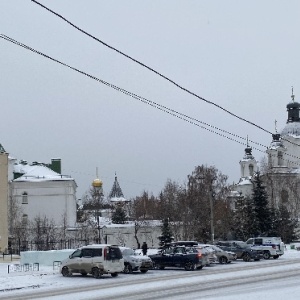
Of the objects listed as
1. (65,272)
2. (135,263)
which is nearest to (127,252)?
(135,263)

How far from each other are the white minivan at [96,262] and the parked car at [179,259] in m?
4.38

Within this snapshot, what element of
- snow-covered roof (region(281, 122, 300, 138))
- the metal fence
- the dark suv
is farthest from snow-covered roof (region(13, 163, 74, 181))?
the dark suv

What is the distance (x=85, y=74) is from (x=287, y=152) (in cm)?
9144

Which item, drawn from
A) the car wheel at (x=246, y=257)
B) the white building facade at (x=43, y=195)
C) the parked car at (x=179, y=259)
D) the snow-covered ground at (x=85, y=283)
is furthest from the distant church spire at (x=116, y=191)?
the parked car at (x=179, y=259)

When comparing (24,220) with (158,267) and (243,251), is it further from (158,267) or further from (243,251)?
(158,267)

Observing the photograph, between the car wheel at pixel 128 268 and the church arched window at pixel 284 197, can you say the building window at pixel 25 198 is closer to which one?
the church arched window at pixel 284 197

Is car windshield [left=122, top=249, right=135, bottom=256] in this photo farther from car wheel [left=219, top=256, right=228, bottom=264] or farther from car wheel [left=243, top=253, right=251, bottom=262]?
car wheel [left=243, top=253, right=251, bottom=262]

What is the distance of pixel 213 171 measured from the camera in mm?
82500

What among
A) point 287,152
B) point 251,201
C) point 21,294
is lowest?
point 21,294

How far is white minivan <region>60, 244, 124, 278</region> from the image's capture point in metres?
30.3

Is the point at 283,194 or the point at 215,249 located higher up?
the point at 283,194

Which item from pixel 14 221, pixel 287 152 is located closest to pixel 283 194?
pixel 287 152

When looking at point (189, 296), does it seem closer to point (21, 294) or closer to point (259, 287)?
point (259, 287)

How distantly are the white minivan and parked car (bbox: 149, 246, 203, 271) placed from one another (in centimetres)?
438
